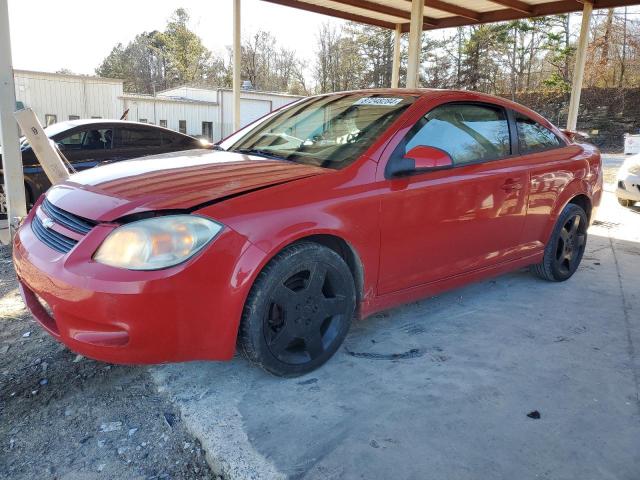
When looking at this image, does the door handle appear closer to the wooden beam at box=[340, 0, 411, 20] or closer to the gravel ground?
the gravel ground

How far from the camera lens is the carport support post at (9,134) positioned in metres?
4.77

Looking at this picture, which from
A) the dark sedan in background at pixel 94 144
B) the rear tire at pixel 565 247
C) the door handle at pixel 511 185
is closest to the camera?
the door handle at pixel 511 185

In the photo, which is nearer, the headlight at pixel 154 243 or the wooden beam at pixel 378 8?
the headlight at pixel 154 243

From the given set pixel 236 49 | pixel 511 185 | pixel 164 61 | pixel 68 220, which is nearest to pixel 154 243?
pixel 68 220

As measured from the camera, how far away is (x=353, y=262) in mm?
2750

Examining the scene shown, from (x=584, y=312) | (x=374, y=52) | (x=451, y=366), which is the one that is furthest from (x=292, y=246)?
(x=374, y=52)

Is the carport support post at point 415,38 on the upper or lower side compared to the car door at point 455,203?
upper

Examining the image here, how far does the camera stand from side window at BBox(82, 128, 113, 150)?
6875mm

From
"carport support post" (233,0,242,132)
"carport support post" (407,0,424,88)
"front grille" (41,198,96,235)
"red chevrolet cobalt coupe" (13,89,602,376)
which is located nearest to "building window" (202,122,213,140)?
"carport support post" (233,0,242,132)

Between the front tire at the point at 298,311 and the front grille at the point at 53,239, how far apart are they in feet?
2.76

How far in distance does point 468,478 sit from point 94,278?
1668 mm

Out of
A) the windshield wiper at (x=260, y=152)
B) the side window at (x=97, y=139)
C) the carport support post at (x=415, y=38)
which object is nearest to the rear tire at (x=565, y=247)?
the windshield wiper at (x=260, y=152)

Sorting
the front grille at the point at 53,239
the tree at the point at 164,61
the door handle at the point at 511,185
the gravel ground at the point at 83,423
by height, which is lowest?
the gravel ground at the point at 83,423

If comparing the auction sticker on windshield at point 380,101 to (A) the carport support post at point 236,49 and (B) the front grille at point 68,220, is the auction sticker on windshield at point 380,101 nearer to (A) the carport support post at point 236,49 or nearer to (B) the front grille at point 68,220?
(B) the front grille at point 68,220
